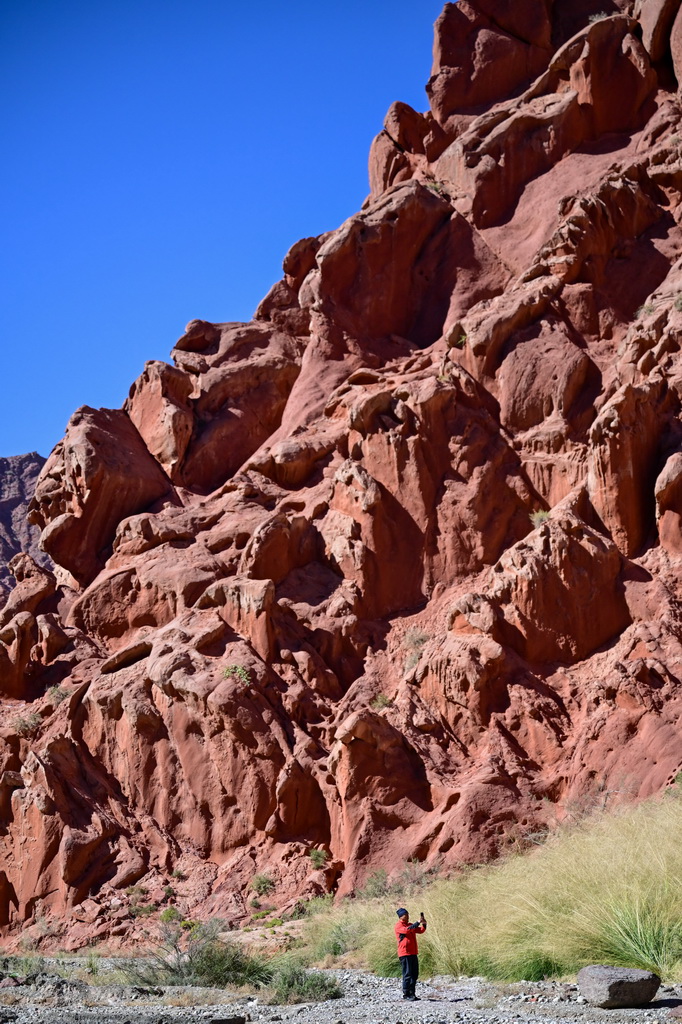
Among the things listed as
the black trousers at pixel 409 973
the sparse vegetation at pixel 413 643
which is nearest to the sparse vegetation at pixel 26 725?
the sparse vegetation at pixel 413 643

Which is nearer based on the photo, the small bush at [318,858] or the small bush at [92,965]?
the small bush at [92,965]

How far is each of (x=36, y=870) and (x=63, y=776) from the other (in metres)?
2.13

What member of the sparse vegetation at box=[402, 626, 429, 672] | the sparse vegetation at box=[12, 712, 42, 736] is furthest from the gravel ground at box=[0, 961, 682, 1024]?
the sparse vegetation at box=[12, 712, 42, 736]

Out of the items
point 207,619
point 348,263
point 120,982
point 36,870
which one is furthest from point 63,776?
point 348,263

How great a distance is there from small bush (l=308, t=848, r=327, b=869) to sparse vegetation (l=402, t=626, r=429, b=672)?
4642 mm

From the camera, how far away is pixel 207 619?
80.9ft

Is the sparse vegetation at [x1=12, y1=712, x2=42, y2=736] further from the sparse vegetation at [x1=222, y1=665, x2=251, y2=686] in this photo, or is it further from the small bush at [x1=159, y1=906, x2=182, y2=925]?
the small bush at [x1=159, y1=906, x2=182, y2=925]

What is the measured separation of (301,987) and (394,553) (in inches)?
493

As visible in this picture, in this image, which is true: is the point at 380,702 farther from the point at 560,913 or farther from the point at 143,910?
the point at 560,913

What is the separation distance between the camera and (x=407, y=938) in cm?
1412

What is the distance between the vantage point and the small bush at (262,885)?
20.7 m

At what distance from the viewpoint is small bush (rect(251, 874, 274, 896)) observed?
2066 centimetres

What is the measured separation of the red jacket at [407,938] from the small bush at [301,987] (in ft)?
4.34

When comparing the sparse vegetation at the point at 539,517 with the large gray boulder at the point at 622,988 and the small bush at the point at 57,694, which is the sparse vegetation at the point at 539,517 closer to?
the small bush at the point at 57,694
